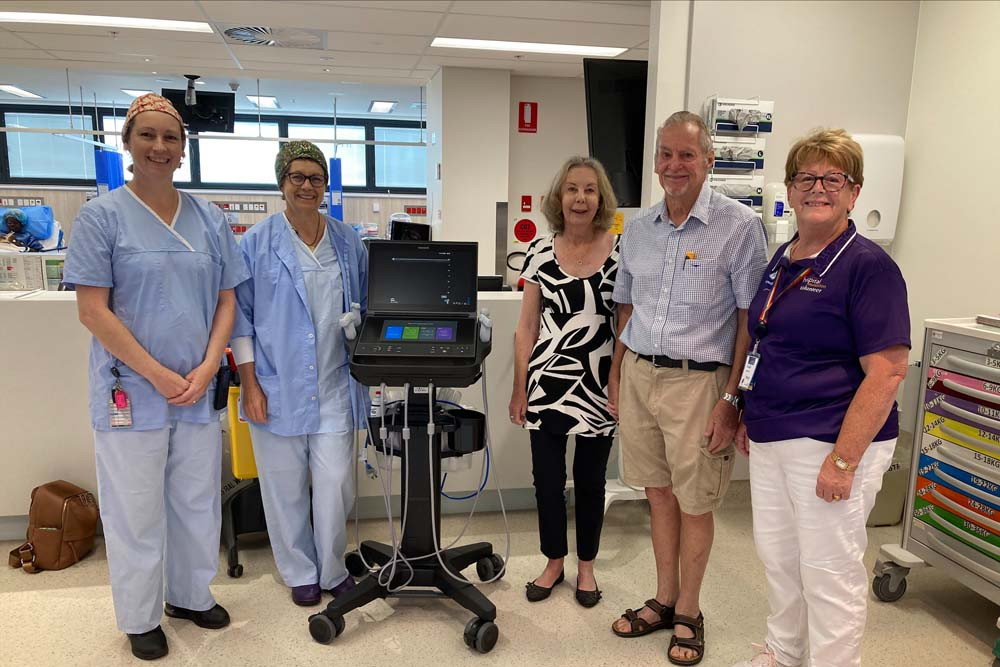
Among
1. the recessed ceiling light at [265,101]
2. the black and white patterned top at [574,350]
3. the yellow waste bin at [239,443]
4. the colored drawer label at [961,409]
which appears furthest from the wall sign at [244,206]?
the colored drawer label at [961,409]

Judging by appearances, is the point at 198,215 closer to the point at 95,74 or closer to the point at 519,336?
the point at 519,336

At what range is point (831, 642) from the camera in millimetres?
1751

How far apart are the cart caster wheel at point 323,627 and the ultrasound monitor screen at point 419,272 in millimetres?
1030

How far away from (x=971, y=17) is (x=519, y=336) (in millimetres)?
2446

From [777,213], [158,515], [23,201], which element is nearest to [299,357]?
[158,515]

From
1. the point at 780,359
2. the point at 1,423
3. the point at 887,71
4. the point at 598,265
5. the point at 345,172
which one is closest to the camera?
the point at 780,359

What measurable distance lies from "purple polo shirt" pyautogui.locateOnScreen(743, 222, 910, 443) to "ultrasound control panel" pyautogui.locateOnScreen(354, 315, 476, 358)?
0.86 metres

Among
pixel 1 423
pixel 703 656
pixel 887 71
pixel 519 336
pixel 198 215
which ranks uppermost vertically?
pixel 887 71

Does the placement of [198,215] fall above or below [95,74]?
below

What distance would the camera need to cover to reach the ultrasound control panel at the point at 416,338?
209cm

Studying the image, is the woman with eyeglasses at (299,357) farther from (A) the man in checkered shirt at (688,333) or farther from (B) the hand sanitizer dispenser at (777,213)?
(B) the hand sanitizer dispenser at (777,213)

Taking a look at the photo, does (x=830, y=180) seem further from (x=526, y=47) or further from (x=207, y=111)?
(x=207, y=111)

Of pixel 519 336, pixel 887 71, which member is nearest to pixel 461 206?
pixel 887 71

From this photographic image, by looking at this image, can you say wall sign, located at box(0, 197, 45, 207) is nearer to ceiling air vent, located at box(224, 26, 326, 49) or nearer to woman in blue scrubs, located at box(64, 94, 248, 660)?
ceiling air vent, located at box(224, 26, 326, 49)
